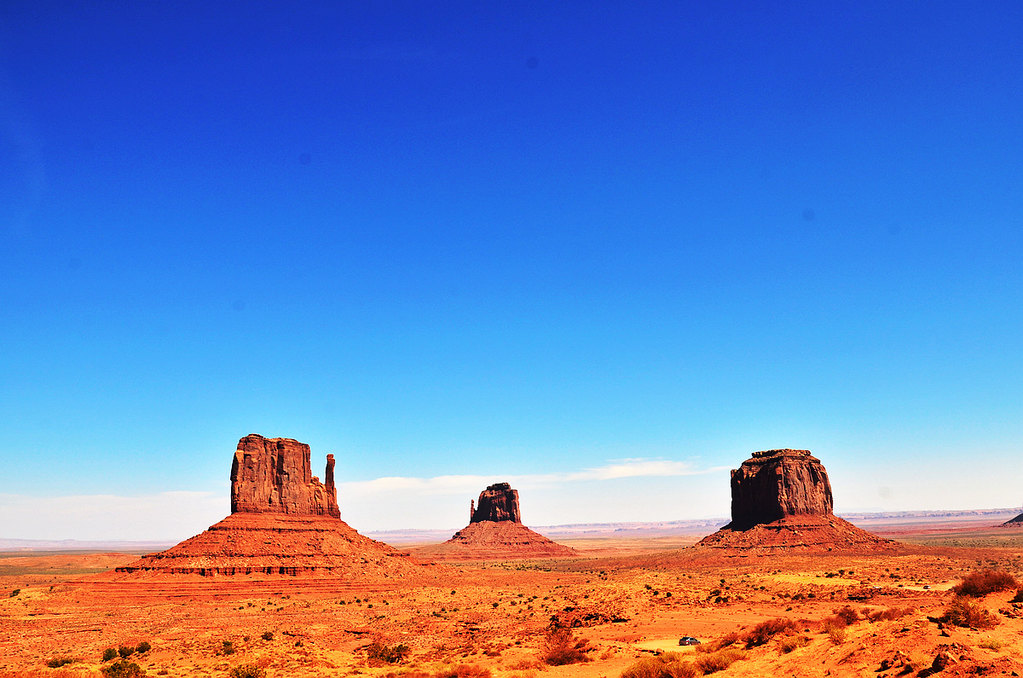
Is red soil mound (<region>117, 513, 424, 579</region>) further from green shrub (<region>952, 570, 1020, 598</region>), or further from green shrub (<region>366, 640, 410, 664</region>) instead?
green shrub (<region>952, 570, 1020, 598</region>)

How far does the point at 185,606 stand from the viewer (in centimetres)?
5384

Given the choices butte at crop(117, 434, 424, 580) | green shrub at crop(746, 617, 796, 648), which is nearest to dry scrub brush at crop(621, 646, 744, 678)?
green shrub at crop(746, 617, 796, 648)

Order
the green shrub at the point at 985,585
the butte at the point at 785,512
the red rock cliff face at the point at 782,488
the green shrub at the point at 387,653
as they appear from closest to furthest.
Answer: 1. the green shrub at the point at 985,585
2. the green shrub at the point at 387,653
3. the butte at the point at 785,512
4. the red rock cliff face at the point at 782,488

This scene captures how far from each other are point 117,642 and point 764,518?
81285 mm

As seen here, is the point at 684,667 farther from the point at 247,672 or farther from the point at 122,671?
the point at 122,671

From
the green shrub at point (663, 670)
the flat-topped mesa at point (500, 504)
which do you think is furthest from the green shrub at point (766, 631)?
the flat-topped mesa at point (500, 504)

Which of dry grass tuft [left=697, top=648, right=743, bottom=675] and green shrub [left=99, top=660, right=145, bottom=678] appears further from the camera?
green shrub [left=99, top=660, right=145, bottom=678]

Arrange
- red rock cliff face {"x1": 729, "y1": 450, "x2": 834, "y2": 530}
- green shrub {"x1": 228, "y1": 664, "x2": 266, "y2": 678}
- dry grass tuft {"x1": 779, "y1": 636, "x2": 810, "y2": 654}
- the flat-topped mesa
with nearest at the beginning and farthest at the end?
dry grass tuft {"x1": 779, "y1": 636, "x2": 810, "y2": 654}
green shrub {"x1": 228, "y1": 664, "x2": 266, "y2": 678}
red rock cliff face {"x1": 729, "y1": 450, "x2": 834, "y2": 530}
the flat-topped mesa

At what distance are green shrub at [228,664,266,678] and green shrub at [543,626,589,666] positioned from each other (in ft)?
38.4

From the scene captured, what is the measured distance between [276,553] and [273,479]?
987 centimetres

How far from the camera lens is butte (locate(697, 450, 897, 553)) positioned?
8462 cm

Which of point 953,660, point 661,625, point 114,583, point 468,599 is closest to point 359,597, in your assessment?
point 468,599

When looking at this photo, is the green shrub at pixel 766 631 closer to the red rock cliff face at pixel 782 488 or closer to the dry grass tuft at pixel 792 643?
the dry grass tuft at pixel 792 643

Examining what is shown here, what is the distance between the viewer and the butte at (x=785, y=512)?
8462 centimetres
